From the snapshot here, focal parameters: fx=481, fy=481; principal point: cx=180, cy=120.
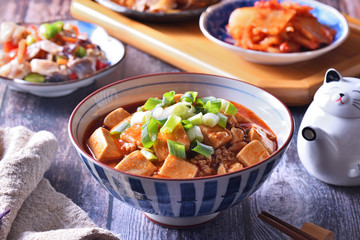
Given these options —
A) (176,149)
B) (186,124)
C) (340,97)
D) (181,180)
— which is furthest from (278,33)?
(181,180)

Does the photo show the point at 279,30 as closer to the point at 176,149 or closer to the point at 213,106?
the point at 213,106

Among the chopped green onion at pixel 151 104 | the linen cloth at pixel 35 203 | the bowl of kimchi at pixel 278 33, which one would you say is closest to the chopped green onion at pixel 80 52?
the bowl of kimchi at pixel 278 33

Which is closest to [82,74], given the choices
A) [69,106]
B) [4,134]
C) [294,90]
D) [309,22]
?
[69,106]

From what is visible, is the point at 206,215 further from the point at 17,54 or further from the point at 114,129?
the point at 17,54

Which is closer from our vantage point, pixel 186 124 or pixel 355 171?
pixel 186 124

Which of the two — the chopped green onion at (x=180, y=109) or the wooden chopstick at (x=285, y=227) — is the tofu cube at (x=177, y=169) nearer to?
the chopped green onion at (x=180, y=109)

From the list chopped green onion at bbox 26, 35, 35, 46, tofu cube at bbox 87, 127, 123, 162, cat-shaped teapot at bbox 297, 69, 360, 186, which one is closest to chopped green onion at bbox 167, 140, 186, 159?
tofu cube at bbox 87, 127, 123, 162
